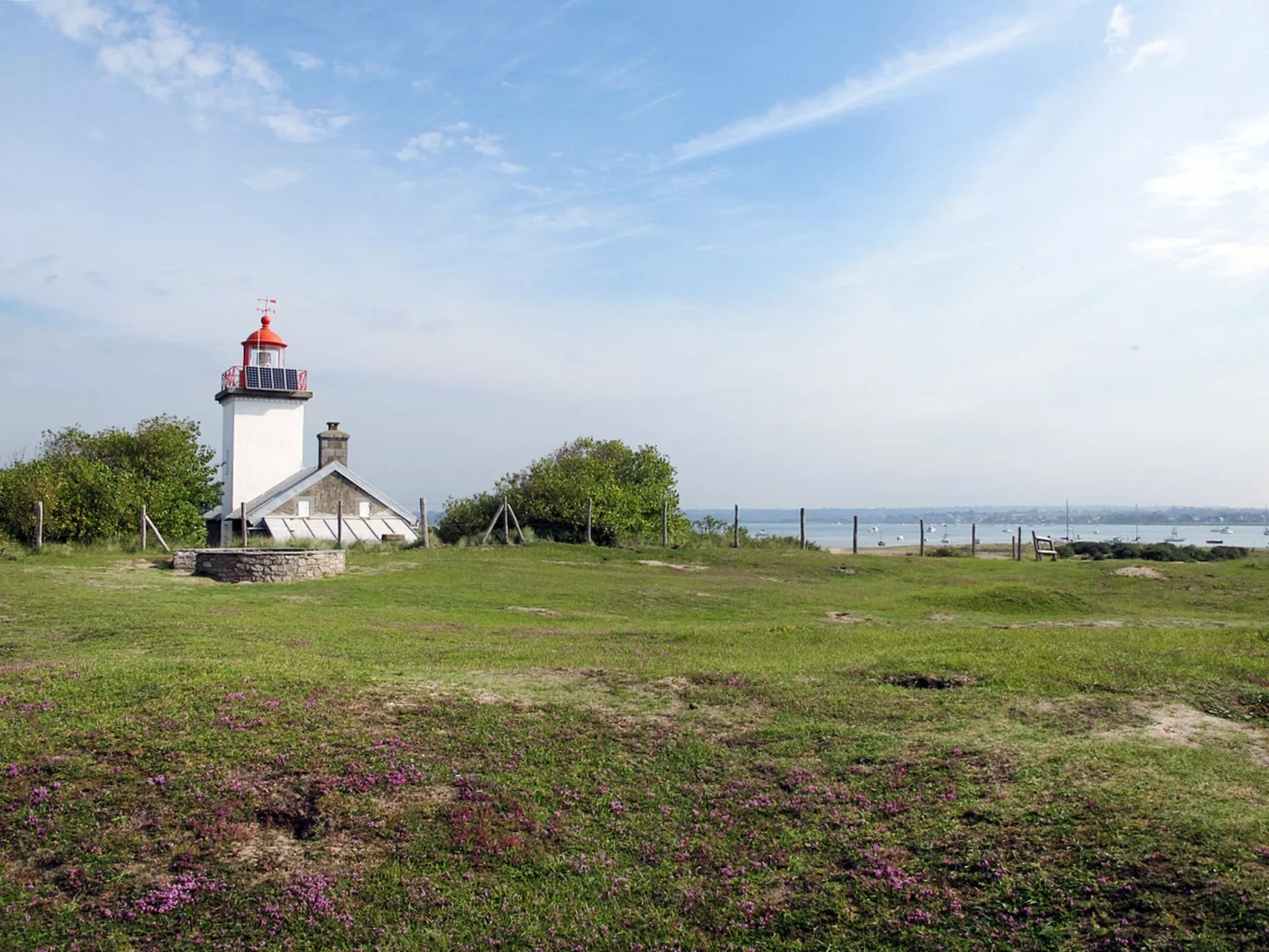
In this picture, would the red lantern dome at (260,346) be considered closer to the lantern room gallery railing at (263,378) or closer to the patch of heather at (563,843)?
the lantern room gallery railing at (263,378)

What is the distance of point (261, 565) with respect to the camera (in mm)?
22734

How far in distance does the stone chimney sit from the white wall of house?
8.24 ft

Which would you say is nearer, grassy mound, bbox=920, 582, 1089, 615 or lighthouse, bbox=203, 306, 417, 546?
grassy mound, bbox=920, 582, 1089, 615

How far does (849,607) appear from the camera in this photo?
858 inches

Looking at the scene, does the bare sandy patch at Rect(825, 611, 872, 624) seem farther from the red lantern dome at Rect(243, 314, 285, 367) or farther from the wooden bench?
the red lantern dome at Rect(243, 314, 285, 367)

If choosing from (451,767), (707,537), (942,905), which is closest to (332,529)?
(707,537)

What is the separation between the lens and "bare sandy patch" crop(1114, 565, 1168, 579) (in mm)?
28545

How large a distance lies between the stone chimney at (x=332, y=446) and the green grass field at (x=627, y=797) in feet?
99.0

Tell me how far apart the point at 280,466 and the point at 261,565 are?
23075mm

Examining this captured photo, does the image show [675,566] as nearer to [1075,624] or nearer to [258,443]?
[1075,624]

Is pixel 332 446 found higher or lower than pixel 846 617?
higher

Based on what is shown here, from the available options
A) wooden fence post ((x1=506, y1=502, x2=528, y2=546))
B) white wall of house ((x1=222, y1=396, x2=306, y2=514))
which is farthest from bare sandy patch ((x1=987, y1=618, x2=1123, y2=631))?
white wall of house ((x1=222, y1=396, x2=306, y2=514))

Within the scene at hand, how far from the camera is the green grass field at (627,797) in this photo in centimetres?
559

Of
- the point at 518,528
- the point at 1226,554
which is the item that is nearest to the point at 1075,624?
the point at 518,528
